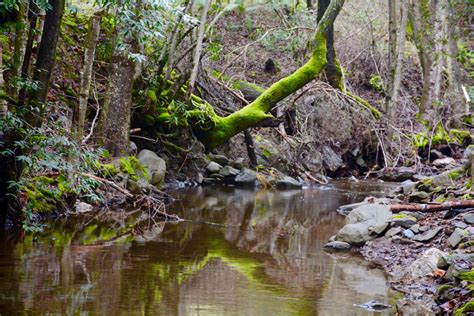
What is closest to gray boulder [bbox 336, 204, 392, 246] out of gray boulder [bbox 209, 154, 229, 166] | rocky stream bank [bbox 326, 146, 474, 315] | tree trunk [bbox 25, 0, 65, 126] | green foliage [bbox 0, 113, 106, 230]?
rocky stream bank [bbox 326, 146, 474, 315]

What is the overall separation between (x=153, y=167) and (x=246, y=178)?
12.6ft

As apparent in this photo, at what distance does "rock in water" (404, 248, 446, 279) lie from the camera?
6.48m

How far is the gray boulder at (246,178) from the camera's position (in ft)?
52.7

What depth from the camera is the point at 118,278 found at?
19.6 ft

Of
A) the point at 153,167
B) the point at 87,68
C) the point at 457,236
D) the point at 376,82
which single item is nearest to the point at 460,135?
the point at 376,82

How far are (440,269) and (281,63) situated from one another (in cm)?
1667

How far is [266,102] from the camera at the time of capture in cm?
1566

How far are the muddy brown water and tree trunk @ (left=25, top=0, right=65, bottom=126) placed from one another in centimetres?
151

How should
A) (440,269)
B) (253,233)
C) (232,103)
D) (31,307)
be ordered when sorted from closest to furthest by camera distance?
1. (31,307)
2. (440,269)
3. (253,233)
4. (232,103)

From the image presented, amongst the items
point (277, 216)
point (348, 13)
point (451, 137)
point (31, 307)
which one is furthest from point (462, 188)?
point (348, 13)

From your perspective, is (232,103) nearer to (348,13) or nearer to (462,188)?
(462,188)

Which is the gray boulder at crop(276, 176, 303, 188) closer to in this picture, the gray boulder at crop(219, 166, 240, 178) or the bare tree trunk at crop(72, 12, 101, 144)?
the gray boulder at crop(219, 166, 240, 178)

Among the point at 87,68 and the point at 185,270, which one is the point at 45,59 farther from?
the point at 185,270

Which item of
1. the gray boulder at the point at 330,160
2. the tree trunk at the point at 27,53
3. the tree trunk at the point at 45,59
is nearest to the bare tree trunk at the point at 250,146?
the gray boulder at the point at 330,160
